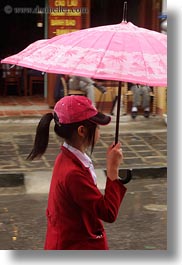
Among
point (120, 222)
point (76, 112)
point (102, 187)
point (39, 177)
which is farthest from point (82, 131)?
point (39, 177)


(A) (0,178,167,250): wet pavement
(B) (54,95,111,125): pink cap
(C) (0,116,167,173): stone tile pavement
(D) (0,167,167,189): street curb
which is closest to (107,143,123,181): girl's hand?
(B) (54,95,111,125): pink cap

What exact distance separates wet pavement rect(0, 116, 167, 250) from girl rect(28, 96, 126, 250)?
2.57 m

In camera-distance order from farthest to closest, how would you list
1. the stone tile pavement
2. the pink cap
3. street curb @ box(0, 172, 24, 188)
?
the stone tile pavement < street curb @ box(0, 172, 24, 188) < the pink cap

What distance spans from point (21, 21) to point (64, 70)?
1244cm

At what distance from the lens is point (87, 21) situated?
11695 millimetres

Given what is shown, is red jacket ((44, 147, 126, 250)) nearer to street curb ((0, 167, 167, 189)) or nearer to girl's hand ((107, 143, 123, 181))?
girl's hand ((107, 143, 123, 181))

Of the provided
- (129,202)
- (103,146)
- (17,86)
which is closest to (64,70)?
(129,202)

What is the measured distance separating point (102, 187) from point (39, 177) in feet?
2.92

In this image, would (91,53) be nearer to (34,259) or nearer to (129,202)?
(34,259)

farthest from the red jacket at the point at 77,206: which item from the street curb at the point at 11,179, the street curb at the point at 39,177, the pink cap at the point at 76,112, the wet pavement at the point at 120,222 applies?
the street curb at the point at 11,179

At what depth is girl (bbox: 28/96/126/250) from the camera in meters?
2.23

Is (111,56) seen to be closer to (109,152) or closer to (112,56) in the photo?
(112,56)

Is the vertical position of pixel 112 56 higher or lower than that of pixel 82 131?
higher

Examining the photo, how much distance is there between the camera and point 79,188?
2.21 metres
